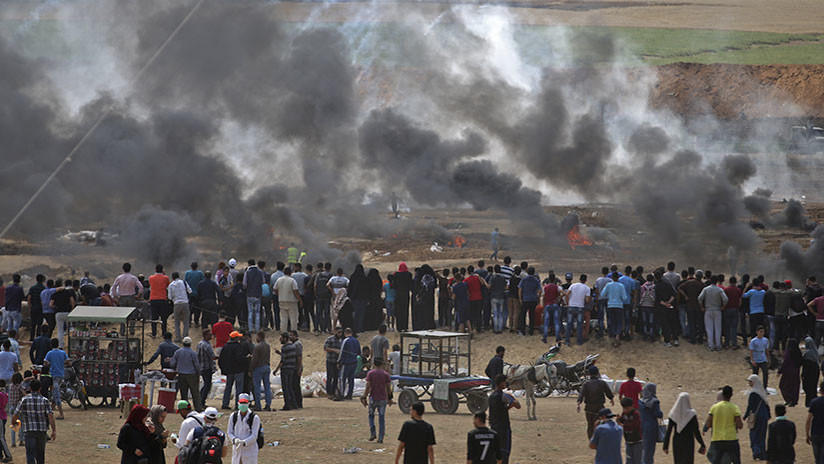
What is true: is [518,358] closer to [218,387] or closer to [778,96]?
[218,387]

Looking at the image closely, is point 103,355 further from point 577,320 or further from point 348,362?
point 577,320

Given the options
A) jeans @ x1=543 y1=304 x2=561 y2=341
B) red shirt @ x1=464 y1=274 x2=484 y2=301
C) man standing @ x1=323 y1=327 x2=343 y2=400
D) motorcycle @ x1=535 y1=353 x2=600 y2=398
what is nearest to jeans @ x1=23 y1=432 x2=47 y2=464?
man standing @ x1=323 y1=327 x2=343 y2=400

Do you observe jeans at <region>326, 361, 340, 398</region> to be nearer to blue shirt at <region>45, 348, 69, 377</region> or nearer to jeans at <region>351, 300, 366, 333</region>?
jeans at <region>351, 300, 366, 333</region>

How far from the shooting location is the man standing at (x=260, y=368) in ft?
61.0

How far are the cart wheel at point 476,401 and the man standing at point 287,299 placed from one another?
6078 mm

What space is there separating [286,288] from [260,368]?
5265mm

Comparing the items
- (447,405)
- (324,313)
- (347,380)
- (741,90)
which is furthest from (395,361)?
(741,90)

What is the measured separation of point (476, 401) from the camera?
63.2 ft

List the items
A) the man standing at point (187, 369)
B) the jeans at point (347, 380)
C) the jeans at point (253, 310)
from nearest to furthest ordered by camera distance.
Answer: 1. the man standing at point (187, 369)
2. the jeans at point (347, 380)
3. the jeans at point (253, 310)

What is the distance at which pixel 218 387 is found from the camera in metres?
21.7

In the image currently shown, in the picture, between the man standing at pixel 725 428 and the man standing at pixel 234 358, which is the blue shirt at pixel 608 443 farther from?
the man standing at pixel 234 358

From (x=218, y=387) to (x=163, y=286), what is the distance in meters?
2.99

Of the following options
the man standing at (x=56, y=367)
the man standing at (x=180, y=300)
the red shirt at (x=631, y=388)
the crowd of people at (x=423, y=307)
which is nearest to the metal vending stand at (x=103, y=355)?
Result: the crowd of people at (x=423, y=307)

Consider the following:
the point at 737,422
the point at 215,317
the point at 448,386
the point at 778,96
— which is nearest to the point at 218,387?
the point at 215,317
